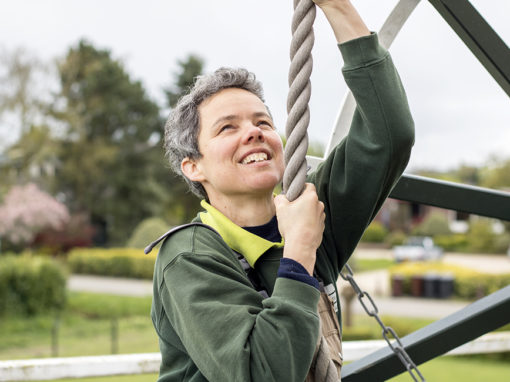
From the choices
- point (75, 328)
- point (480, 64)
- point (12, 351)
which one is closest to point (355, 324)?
point (75, 328)

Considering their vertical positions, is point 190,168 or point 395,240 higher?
point 190,168

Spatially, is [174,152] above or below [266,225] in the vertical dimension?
above

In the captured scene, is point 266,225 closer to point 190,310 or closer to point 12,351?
point 190,310

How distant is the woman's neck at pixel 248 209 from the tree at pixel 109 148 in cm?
2306

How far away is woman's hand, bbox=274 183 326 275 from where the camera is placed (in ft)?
3.59

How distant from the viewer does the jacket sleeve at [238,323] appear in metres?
1.00

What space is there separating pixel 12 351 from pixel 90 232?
47.0 feet

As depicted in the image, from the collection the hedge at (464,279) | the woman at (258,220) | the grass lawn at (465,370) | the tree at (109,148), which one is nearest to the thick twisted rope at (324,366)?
the woman at (258,220)

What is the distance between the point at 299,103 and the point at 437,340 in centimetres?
90

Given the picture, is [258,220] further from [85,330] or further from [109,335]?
[85,330]

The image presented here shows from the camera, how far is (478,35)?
5.27 ft

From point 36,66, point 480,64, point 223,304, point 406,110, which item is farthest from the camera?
point 36,66

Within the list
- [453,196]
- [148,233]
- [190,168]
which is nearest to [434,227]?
[148,233]

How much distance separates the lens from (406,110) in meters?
1.18
